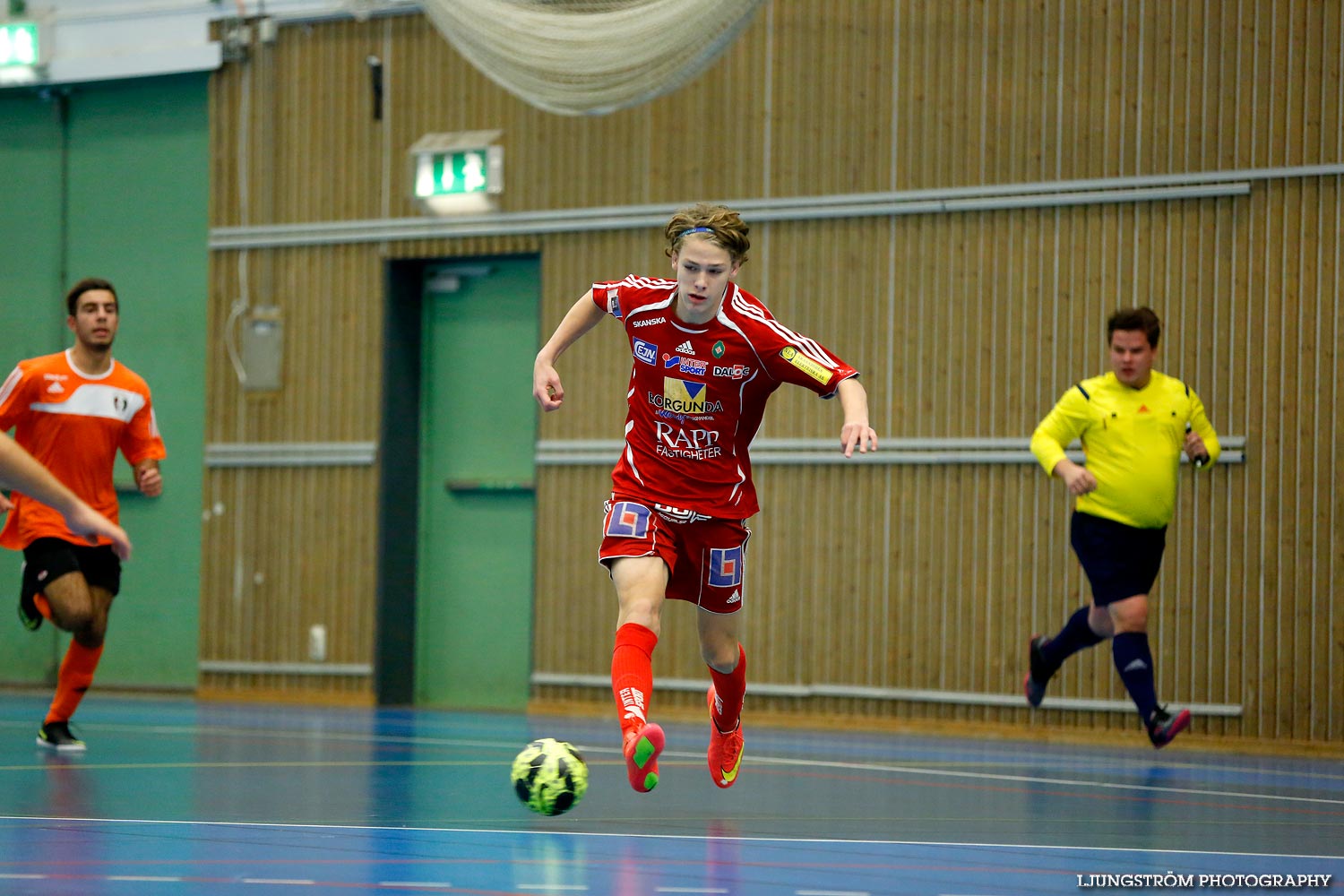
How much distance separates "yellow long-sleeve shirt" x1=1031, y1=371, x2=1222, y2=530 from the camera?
316 inches

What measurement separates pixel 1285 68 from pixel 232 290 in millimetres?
8109

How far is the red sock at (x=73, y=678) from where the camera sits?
25.0 ft

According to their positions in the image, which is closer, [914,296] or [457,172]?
[914,296]

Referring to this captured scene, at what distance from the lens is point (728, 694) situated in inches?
235

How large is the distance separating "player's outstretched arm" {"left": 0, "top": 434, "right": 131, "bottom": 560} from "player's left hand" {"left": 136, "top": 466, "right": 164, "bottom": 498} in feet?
11.7

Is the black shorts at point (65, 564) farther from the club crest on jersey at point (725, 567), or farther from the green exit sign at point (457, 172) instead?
the green exit sign at point (457, 172)

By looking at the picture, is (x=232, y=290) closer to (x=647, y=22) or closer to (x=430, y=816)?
(x=647, y=22)

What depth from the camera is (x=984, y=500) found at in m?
10.6

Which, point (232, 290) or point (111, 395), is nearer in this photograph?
point (111, 395)

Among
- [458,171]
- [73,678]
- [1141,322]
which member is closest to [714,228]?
[1141,322]

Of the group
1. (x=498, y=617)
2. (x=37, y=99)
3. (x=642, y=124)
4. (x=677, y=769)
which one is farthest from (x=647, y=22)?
(x=37, y=99)

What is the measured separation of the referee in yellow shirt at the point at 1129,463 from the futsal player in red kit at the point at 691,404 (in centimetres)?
280

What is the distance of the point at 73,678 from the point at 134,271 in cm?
678

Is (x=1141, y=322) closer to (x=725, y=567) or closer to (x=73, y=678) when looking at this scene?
(x=725, y=567)
